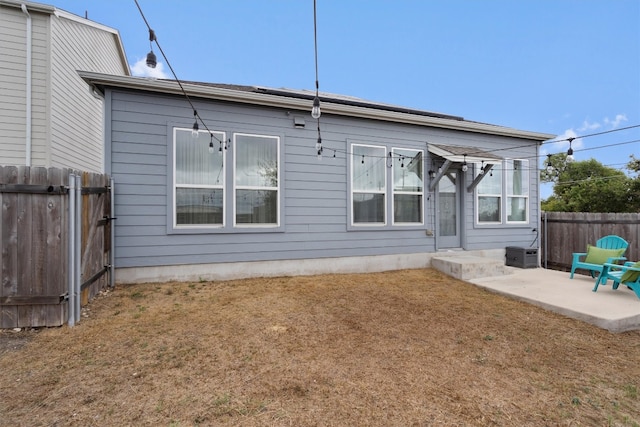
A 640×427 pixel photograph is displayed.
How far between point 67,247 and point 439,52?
1357 centimetres

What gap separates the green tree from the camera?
15591mm

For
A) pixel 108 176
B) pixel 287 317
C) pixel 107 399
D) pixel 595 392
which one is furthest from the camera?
pixel 108 176

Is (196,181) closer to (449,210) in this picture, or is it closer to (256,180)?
(256,180)

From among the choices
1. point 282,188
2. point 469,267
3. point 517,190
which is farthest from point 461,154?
point 282,188

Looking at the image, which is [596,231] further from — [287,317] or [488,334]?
[287,317]

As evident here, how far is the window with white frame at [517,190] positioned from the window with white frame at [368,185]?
365 cm

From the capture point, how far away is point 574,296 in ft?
14.6

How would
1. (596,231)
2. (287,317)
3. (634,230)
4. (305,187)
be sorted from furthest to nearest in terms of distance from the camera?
(596,231)
(634,230)
(305,187)
(287,317)

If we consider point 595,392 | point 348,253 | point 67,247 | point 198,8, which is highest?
point 198,8

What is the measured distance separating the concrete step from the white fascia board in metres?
3.09

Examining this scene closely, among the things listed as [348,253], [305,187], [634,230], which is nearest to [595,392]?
[348,253]

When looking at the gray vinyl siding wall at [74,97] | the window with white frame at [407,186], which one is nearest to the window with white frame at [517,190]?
the window with white frame at [407,186]

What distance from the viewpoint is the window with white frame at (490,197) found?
7223 millimetres

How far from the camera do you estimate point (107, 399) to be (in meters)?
1.99
